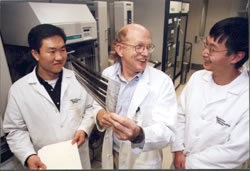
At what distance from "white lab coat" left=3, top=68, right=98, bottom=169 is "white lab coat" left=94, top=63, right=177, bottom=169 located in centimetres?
14

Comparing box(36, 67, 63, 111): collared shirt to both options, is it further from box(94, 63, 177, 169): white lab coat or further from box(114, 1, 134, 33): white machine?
box(114, 1, 134, 33): white machine

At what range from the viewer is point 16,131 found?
62 centimetres

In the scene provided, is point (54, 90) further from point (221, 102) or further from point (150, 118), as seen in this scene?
point (221, 102)

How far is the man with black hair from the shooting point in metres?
0.53

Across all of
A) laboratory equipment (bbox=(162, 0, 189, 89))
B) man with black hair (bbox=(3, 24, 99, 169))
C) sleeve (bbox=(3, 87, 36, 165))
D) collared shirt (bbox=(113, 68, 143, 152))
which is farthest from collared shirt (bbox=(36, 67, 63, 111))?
laboratory equipment (bbox=(162, 0, 189, 89))

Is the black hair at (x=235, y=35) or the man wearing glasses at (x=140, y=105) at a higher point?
the black hair at (x=235, y=35)

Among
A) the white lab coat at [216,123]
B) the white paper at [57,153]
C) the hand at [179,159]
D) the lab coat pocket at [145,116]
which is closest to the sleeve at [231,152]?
the white lab coat at [216,123]

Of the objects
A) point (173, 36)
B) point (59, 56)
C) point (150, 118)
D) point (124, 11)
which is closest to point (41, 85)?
point (59, 56)

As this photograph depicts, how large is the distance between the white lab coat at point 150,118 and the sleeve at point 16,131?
0.96 feet

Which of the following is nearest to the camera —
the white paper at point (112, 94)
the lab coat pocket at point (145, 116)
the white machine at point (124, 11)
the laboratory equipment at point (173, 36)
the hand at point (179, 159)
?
the white paper at point (112, 94)

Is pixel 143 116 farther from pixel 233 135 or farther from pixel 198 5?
pixel 198 5

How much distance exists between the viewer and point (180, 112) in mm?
773

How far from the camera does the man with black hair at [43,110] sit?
1.74 ft

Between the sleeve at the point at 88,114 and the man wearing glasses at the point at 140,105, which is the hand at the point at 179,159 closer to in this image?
the man wearing glasses at the point at 140,105
